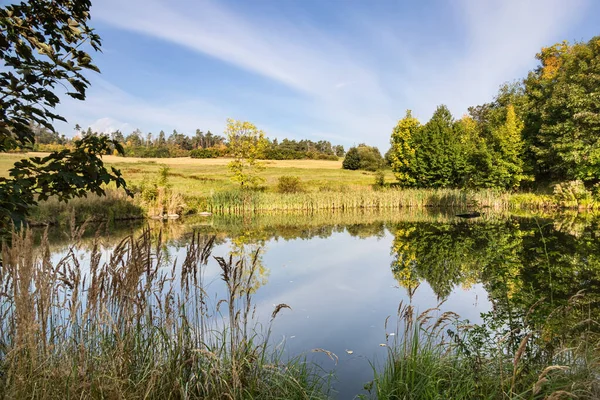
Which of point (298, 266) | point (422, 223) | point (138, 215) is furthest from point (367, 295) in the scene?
point (138, 215)

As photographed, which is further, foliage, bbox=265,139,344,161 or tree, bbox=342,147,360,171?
foliage, bbox=265,139,344,161

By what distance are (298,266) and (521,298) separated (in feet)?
18.8

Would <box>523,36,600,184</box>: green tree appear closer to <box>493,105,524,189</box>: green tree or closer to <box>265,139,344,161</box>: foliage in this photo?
<box>493,105,524,189</box>: green tree

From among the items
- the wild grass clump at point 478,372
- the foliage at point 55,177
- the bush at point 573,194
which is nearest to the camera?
the foliage at point 55,177

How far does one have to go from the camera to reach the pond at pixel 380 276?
5602 mm

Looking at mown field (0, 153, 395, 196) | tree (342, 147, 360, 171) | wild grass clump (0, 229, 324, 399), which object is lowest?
wild grass clump (0, 229, 324, 399)

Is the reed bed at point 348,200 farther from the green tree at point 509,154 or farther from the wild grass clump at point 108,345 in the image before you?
the wild grass clump at point 108,345

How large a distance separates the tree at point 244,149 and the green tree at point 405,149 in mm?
13306

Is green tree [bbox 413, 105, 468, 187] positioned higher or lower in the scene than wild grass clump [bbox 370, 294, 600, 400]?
higher

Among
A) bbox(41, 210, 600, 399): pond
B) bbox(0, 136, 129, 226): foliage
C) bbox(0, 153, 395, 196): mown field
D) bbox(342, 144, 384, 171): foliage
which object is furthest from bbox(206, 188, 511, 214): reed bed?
bbox(342, 144, 384, 171): foliage

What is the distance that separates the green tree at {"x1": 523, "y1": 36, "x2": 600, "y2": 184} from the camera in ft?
89.5

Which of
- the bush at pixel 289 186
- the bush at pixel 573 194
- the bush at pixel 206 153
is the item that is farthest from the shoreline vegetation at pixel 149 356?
the bush at pixel 206 153

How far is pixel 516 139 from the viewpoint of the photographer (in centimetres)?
3350

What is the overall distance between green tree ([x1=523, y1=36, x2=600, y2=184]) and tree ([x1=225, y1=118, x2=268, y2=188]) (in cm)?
2301
